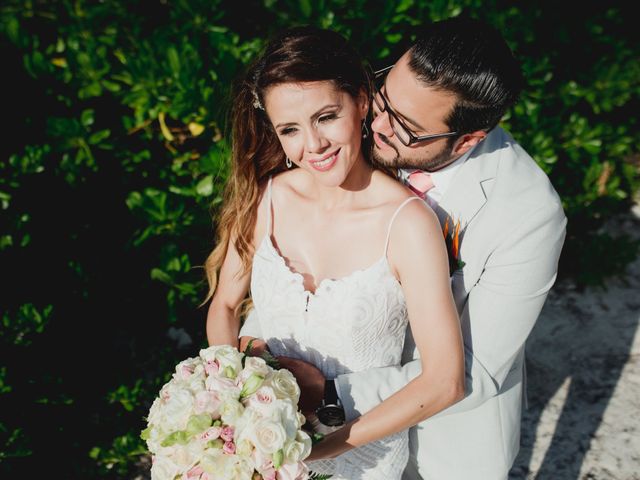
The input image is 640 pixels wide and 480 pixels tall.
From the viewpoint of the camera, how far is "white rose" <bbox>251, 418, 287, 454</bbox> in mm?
1785

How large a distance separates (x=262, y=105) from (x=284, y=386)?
1.17m

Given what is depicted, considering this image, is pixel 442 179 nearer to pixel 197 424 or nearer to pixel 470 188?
pixel 470 188

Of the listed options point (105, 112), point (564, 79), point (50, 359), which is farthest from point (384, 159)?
point (564, 79)

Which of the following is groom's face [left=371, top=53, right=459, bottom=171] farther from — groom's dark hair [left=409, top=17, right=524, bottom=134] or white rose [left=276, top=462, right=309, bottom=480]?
white rose [left=276, top=462, right=309, bottom=480]

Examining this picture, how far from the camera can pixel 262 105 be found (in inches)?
97.3

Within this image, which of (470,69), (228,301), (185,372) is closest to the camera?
(185,372)

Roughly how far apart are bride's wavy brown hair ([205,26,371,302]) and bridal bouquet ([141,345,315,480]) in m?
0.96

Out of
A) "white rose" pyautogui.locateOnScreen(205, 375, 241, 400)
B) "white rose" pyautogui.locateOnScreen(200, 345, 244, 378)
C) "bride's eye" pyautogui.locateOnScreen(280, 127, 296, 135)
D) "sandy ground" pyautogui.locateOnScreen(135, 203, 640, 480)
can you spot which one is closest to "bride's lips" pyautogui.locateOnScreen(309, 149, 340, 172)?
"bride's eye" pyautogui.locateOnScreen(280, 127, 296, 135)

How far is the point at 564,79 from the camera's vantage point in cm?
484

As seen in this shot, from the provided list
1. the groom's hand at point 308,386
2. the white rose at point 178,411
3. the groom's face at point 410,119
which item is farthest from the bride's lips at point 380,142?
the white rose at point 178,411

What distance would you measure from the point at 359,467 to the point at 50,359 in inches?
76.7

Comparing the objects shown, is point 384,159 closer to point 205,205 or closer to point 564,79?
point 205,205

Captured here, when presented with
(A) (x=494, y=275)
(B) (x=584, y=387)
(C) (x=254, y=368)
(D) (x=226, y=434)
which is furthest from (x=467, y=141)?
(B) (x=584, y=387)

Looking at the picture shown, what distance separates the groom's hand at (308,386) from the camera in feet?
7.89
